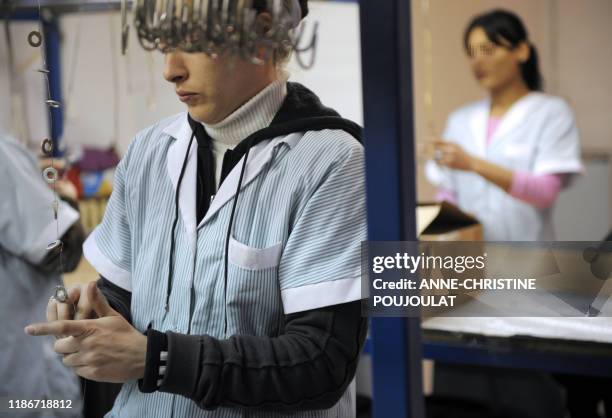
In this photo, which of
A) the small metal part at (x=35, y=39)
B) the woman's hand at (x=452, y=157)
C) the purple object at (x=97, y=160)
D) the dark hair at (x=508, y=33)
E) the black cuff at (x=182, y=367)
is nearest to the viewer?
the black cuff at (x=182, y=367)

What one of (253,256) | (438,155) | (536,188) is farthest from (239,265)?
(536,188)

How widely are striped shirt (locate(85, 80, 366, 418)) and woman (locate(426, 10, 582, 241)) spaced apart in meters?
1.38

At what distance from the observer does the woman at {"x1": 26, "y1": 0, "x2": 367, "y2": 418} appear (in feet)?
3.33

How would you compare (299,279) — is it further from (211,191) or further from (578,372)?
(578,372)

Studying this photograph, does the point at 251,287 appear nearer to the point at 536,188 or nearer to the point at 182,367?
the point at 182,367

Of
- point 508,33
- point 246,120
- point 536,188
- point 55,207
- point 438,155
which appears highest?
point 508,33

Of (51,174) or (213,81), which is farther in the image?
(51,174)

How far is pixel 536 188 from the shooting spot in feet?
8.02

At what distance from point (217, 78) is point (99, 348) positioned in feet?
1.16

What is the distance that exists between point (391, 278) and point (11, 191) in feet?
2.05

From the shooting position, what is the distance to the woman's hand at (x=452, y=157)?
7.60 feet

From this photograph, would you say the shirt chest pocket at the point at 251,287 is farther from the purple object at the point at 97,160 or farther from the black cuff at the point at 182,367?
the purple object at the point at 97,160

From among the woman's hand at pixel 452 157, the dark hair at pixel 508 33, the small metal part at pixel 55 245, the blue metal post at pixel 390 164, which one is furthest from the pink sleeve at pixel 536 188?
the small metal part at pixel 55 245

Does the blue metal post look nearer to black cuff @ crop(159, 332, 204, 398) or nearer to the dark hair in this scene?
black cuff @ crop(159, 332, 204, 398)
